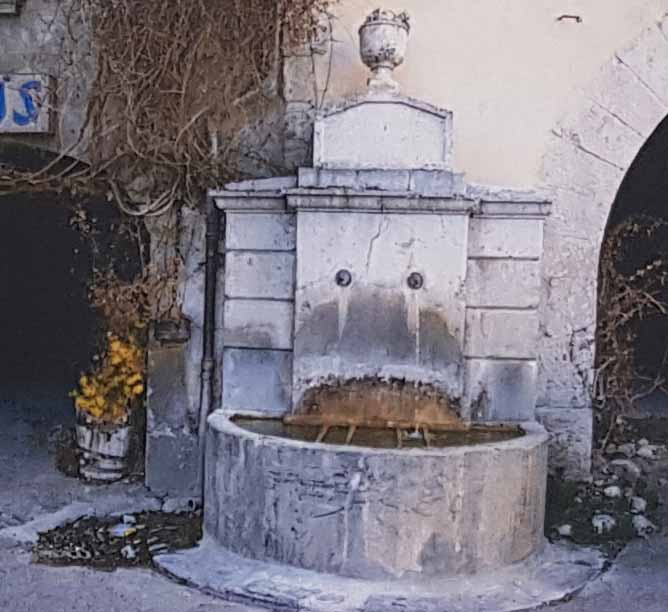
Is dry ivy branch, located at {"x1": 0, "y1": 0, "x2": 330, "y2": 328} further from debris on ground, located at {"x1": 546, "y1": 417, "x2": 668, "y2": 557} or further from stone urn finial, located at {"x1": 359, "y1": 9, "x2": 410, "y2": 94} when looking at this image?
debris on ground, located at {"x1": 546, "y1": 417, "x2": 668, "y2": 557}

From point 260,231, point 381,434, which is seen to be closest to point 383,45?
point 260,231

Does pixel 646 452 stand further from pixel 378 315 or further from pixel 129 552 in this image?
pixel 129 552

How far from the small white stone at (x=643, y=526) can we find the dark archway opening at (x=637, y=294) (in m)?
0.84

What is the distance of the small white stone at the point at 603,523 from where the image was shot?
4.61 m

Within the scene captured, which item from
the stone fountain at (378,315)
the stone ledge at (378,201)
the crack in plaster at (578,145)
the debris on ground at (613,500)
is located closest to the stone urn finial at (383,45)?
the stone fountain at (378,315)

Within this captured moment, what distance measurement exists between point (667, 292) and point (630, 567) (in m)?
4.32

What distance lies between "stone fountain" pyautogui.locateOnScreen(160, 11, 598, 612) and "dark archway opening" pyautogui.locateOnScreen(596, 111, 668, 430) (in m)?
0.87

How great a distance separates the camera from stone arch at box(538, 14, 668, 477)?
499cm

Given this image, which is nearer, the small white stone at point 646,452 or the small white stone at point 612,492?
the small white stone at point 612,492


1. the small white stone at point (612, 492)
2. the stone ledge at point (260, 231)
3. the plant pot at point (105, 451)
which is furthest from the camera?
the plant pot at point (105, 451)

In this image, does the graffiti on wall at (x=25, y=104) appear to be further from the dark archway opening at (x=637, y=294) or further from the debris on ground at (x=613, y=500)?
the debris on ground at (x=613, y=500)

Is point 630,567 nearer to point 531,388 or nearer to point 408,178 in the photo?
point 531,388

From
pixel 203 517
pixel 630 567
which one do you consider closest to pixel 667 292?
pixel 630 567

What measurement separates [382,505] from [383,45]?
2184 mm
